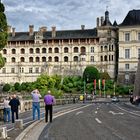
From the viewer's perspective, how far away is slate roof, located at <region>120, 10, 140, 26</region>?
150 metres

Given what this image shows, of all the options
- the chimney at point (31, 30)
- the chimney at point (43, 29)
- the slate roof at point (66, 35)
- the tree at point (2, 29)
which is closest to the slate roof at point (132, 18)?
the slate roof at point (66, 35)

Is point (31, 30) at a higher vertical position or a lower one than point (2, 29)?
higher

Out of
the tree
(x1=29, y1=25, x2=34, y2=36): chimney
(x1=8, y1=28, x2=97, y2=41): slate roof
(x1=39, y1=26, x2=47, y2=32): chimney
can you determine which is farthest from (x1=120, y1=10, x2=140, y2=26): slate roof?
the tree

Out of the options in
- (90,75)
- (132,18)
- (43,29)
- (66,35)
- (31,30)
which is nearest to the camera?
(90,75)

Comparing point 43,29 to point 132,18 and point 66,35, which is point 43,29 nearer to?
point 66,35

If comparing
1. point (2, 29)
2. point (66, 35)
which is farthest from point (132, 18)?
point (2, 29)

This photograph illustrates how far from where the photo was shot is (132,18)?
151000 millimetres

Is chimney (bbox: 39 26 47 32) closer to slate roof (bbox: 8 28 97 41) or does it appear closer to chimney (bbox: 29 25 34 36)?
slate roof (bbox: 8 28 97 41)

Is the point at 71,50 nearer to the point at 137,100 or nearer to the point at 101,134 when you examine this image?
the point at 137,100

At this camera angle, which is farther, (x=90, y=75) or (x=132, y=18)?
(x=132, y=18)

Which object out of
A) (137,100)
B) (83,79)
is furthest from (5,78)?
(137,100)

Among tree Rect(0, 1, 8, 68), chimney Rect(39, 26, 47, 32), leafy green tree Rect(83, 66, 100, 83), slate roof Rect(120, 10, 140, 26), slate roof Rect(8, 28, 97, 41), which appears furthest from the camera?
chimney Rect(39, 26, 47, 32)

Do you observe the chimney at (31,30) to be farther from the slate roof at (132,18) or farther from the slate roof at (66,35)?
the slate roof at (132,18)

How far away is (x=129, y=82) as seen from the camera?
148m
